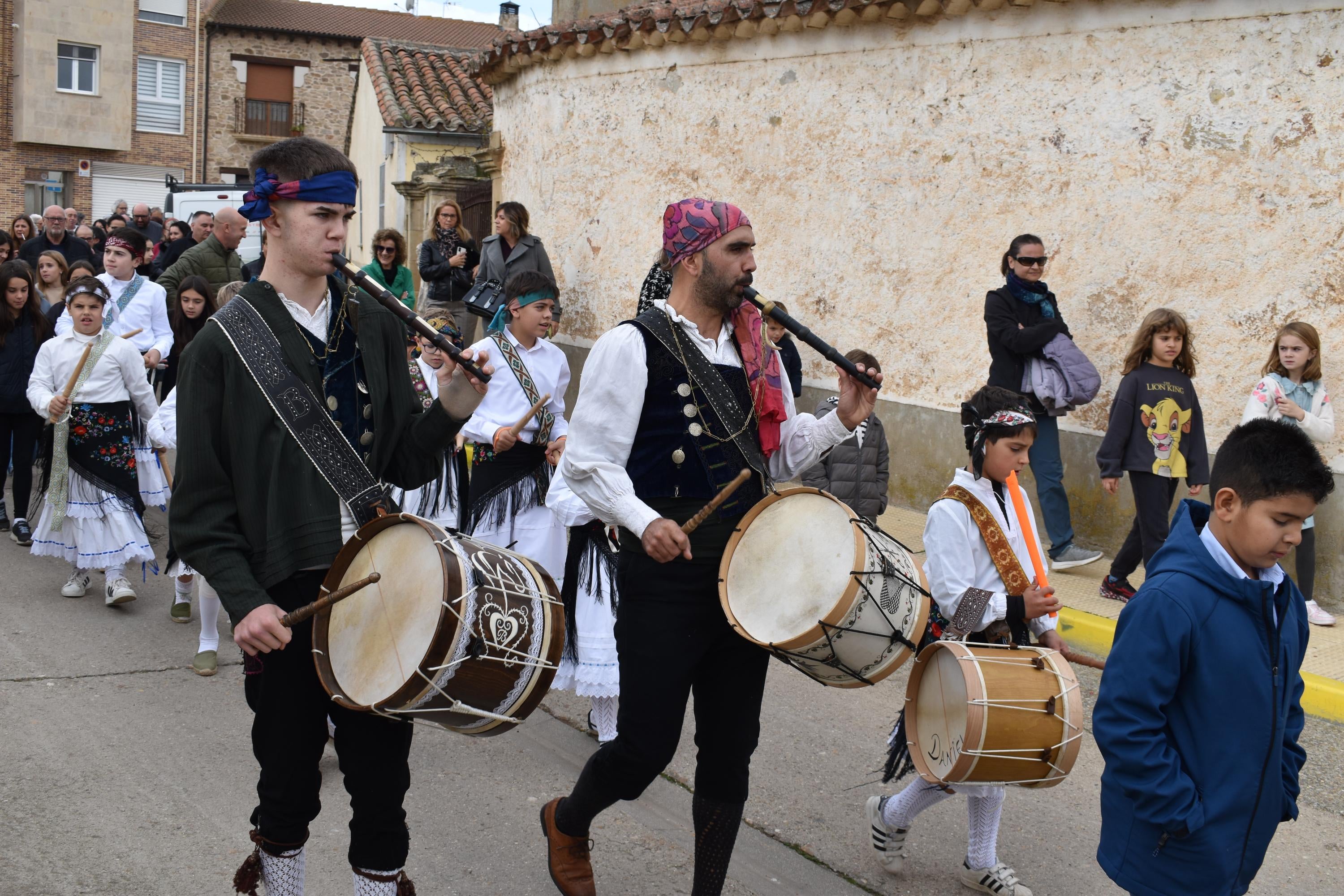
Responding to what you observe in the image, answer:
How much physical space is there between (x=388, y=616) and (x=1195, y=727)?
1.83 metres

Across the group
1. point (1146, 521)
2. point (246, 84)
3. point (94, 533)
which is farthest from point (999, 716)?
point (246, 84)

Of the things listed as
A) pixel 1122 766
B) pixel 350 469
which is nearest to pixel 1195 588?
pixel 1122 766

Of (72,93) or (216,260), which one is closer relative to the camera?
(216,260)

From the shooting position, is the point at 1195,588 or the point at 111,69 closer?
the point at 1195,588

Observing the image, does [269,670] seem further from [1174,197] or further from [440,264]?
[440,264]

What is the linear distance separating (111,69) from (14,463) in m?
34.0

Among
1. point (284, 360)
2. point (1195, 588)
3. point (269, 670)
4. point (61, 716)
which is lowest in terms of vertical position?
point (61, 716)

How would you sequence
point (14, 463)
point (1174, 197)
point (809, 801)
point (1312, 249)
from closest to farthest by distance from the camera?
point (809, 801), point (1312, 249), point (1174, 197), point (14, 463)

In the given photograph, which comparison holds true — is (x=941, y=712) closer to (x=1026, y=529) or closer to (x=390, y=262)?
(x=1026, y=529)

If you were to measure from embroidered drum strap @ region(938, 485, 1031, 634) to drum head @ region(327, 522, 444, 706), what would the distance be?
1.74 metres

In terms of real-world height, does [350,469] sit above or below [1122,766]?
above

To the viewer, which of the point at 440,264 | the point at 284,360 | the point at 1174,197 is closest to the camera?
the point at 284,360

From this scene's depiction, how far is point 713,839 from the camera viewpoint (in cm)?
352

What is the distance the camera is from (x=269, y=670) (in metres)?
3.06
